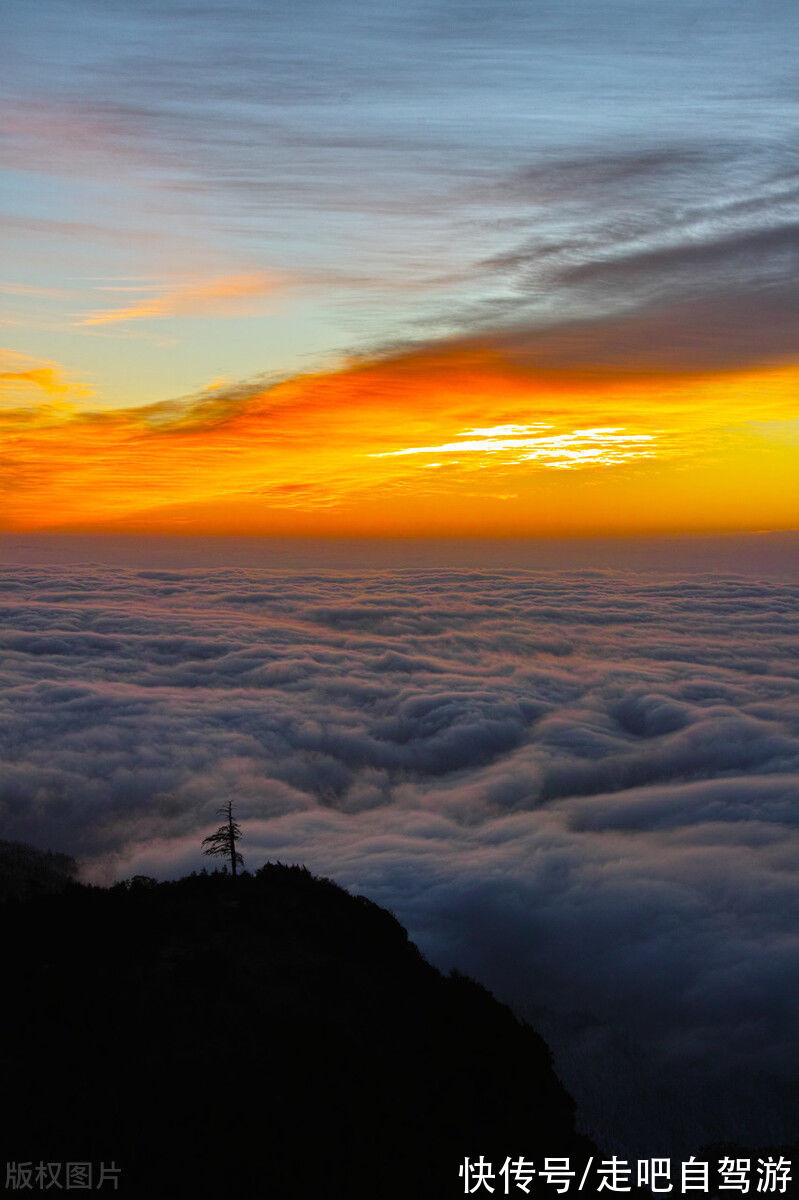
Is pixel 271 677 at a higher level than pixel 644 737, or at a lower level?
higher

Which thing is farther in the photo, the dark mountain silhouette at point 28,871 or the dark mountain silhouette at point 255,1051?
the dark mountain silhouette at point 28,871

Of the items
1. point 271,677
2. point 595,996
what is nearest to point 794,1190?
point 595,996

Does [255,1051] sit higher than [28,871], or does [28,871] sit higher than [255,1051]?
[255,1051]

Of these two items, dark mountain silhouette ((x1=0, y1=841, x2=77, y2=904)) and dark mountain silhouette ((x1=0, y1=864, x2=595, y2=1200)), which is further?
dark mountain silhouette ((x1=0, y1=841, x2=77, y2=904))

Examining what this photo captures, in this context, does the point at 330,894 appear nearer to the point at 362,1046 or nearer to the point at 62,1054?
the point at 362,1046

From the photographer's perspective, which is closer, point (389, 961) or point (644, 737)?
point (389, 961)

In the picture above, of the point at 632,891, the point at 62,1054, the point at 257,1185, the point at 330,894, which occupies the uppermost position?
the point at 330,894

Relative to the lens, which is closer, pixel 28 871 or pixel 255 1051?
pixel 255 1051

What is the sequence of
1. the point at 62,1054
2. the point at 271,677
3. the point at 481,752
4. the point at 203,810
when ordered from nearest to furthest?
1. the point at 62,1054
2. the point at 203,810
3. the point at 481,752
4. the point at 271,677
